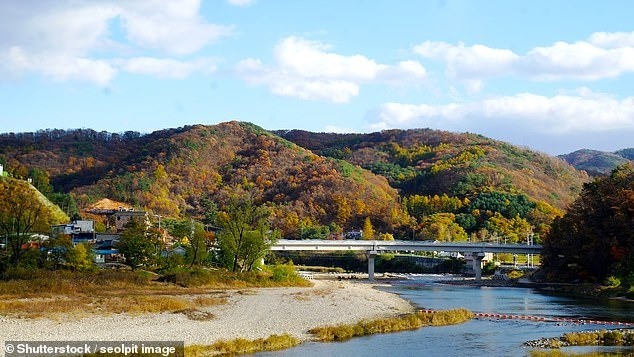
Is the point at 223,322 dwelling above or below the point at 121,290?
below

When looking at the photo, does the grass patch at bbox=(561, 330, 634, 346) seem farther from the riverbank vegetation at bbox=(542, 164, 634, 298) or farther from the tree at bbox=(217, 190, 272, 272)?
the tree at bbox=(217, 190, 272, 272)

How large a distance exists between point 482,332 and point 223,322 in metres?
14.0

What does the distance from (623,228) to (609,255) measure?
4495 millimetres

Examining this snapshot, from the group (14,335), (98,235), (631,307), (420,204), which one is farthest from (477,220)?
(14,335)

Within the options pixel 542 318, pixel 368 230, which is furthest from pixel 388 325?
pixel 368 230

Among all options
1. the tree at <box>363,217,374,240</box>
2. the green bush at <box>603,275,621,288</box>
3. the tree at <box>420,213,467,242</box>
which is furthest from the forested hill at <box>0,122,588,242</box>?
the green bush at <box>603,275,621,288</box>

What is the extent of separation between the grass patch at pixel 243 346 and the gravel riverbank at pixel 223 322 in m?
1.15

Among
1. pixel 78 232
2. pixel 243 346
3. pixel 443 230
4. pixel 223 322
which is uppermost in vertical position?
pixel 443 230

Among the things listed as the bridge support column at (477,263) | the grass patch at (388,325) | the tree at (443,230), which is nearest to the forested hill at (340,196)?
the tree at (443,230)

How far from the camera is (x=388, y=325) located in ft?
135

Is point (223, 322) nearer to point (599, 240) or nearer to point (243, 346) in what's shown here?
point (243, 346)

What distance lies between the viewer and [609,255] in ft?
276

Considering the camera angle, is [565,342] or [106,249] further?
[106,249]

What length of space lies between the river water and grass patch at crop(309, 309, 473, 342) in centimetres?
85
